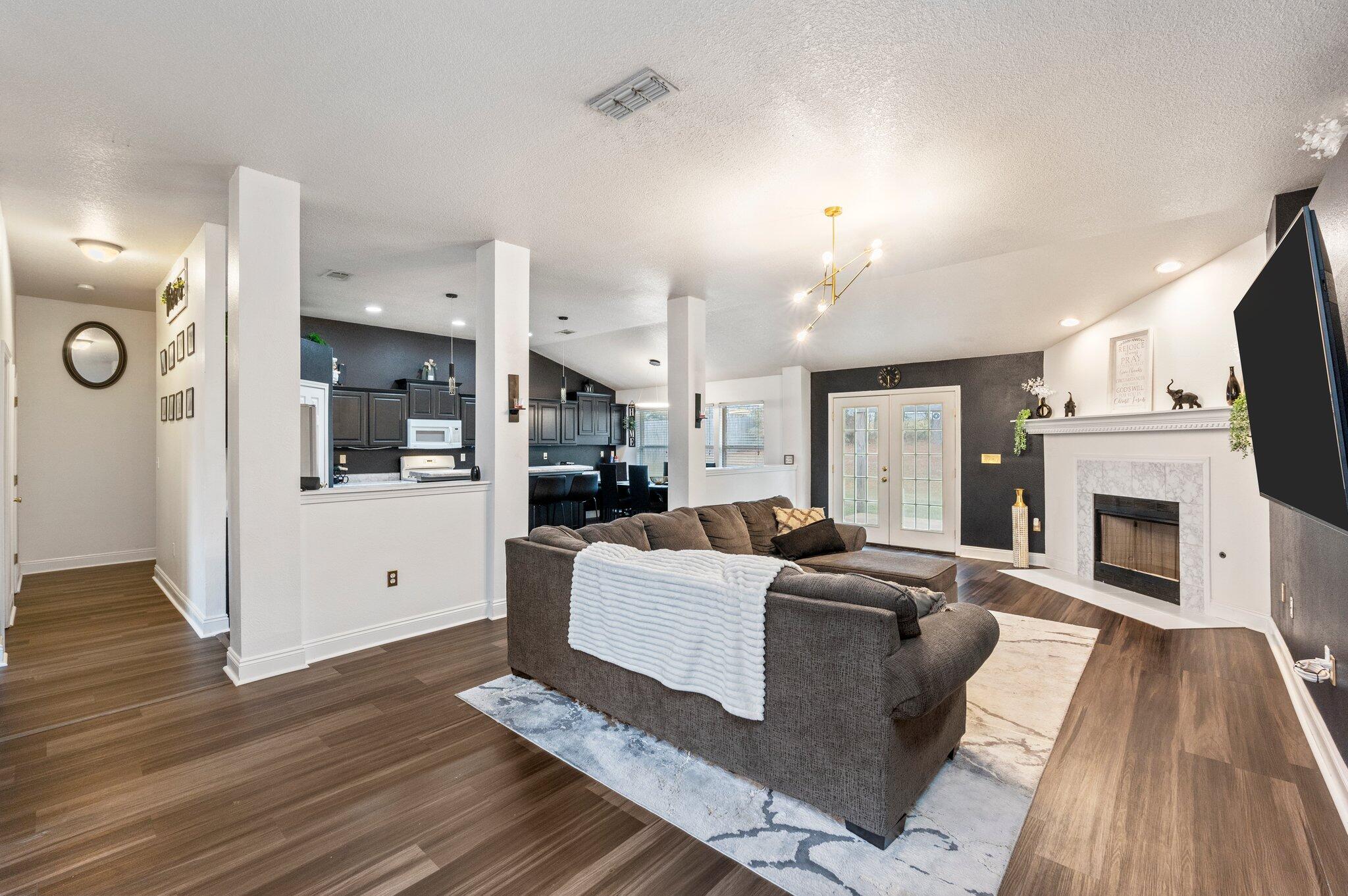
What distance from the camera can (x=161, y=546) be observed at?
5.43 meters

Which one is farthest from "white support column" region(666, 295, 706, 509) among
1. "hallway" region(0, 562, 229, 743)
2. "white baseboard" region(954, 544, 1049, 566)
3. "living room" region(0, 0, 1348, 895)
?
"hallway" region(0, 562, 229, 743)

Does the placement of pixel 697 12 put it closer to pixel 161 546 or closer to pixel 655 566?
pixel 655 566

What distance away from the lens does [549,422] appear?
9.36m

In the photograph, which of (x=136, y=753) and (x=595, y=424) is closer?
(x=136, y=753)

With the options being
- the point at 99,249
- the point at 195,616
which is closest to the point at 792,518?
the point at 195,616

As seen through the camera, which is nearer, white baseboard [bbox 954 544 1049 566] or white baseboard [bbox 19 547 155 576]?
white baseboard [bbox 19 547 155 576]

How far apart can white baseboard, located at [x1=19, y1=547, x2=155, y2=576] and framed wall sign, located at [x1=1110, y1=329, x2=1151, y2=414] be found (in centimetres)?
940

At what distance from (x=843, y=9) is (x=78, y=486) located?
7.63 m

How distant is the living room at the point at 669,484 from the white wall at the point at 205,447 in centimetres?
3

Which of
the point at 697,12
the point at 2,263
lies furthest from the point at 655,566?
the point at 2,263

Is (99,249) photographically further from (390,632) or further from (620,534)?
(620,534)

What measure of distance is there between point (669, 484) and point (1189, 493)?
162 inches

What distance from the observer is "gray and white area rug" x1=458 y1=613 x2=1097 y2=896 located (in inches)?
70.5

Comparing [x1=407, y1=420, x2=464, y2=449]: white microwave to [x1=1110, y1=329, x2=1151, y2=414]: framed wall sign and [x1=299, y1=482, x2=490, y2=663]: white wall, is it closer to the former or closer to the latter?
[x1=299, y1=482, x2=490, y2=663]: white wall
